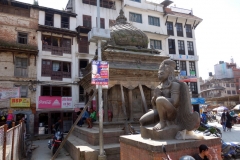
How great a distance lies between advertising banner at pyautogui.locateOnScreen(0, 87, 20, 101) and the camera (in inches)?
784

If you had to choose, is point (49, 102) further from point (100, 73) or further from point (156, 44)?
point (156, 44)

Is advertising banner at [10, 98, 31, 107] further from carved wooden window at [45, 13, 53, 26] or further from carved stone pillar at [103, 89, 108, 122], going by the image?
carved stone pillar at [103, 89, 108, 122]

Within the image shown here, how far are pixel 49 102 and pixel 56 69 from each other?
4342mm

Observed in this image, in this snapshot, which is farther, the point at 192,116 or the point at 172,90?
the point at 172,90

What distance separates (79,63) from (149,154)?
21.9 meters

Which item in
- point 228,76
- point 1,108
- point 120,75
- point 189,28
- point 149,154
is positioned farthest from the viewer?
point 228,76

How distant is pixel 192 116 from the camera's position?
15.4 ft

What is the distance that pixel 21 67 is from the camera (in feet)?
71.1

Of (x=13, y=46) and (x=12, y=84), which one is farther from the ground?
(x=13, y=46)

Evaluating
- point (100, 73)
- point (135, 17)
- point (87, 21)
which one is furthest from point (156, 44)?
point (100, 73)

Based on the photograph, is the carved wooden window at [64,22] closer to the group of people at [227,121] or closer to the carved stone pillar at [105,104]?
the carved stone pillar at [105,104]

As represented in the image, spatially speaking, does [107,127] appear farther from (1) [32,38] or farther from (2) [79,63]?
(1) [32,38]

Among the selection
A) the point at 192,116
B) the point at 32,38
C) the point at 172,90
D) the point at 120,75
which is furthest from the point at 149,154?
the point at 32,38

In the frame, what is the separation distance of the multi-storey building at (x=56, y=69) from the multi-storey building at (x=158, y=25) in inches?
57.5
